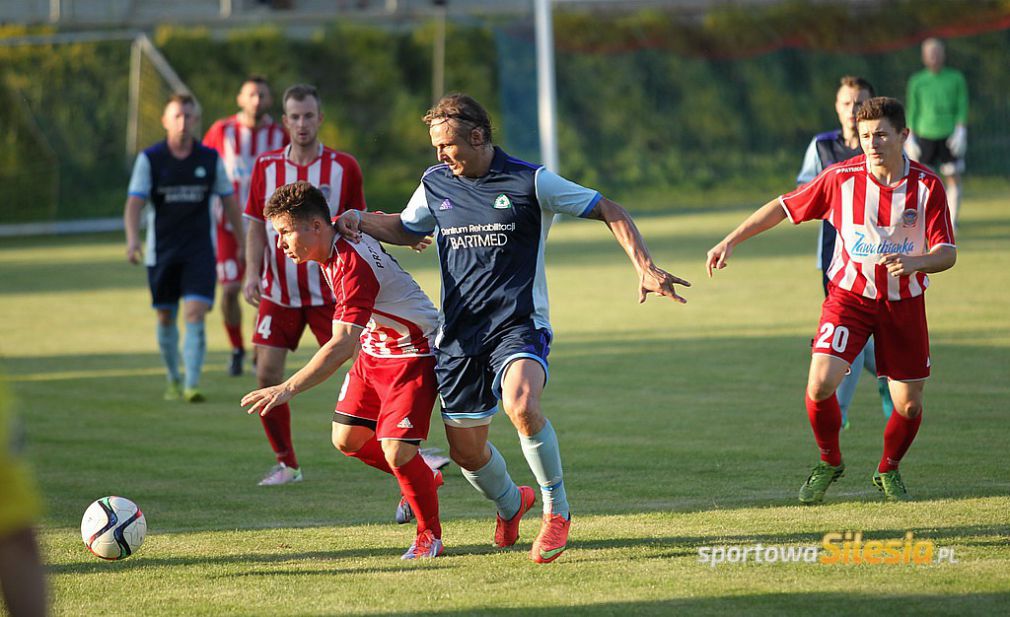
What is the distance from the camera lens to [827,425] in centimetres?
620

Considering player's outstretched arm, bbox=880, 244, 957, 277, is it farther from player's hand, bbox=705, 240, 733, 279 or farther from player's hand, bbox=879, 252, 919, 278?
player's hand, bbox=705, 240, 733, 279

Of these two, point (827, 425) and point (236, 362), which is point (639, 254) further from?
point (236, 362)

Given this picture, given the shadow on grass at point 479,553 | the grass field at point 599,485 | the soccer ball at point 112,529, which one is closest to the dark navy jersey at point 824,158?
the grass field at point 599,485

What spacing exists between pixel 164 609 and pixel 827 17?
28175 millimetres

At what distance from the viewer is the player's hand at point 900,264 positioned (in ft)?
19.0

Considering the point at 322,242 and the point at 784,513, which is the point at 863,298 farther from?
the point at 322,242

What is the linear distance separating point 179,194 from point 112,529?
4.85m

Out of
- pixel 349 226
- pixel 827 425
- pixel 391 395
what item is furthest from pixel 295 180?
pixel 827 425

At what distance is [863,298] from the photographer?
242 inches

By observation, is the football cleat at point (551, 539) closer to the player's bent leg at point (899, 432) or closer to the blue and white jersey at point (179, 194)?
the player's bent leg at point (899, 432)

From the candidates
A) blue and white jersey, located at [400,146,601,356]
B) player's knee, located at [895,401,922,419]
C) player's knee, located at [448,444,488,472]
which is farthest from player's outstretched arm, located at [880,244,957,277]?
player's knee, located at [448,444,488,472]

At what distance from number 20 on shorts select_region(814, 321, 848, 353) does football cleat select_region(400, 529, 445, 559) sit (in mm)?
2017

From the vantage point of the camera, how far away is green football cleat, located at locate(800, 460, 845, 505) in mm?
6152

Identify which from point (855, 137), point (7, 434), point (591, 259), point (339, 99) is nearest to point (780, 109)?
point (339, 99)
